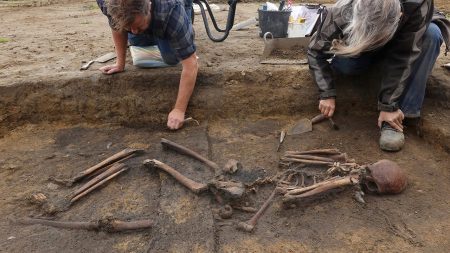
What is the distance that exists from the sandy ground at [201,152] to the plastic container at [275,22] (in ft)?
0.99

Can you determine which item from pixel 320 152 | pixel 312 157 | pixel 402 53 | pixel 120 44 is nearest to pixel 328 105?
pixel 320 152

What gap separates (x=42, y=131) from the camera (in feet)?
13.7

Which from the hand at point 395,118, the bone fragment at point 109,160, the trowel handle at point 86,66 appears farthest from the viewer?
the trowel handle at point 86,66

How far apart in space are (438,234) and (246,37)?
3871mm

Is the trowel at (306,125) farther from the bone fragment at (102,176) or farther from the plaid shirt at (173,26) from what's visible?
the bone fragment at (102,176)

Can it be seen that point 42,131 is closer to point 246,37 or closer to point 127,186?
point 127,186

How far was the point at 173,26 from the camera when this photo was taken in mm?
3617

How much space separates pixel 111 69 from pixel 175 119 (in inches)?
37.5

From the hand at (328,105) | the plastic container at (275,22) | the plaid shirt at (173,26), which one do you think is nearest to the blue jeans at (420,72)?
the hand at (328,105)

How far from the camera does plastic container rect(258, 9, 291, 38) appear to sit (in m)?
5.02

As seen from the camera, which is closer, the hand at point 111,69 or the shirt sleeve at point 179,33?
the shirt sleeve at point 179,33

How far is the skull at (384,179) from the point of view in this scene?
2.91 meters

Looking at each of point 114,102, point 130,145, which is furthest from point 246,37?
point 130,145

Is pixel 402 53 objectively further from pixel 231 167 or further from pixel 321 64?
pixel 231 167
